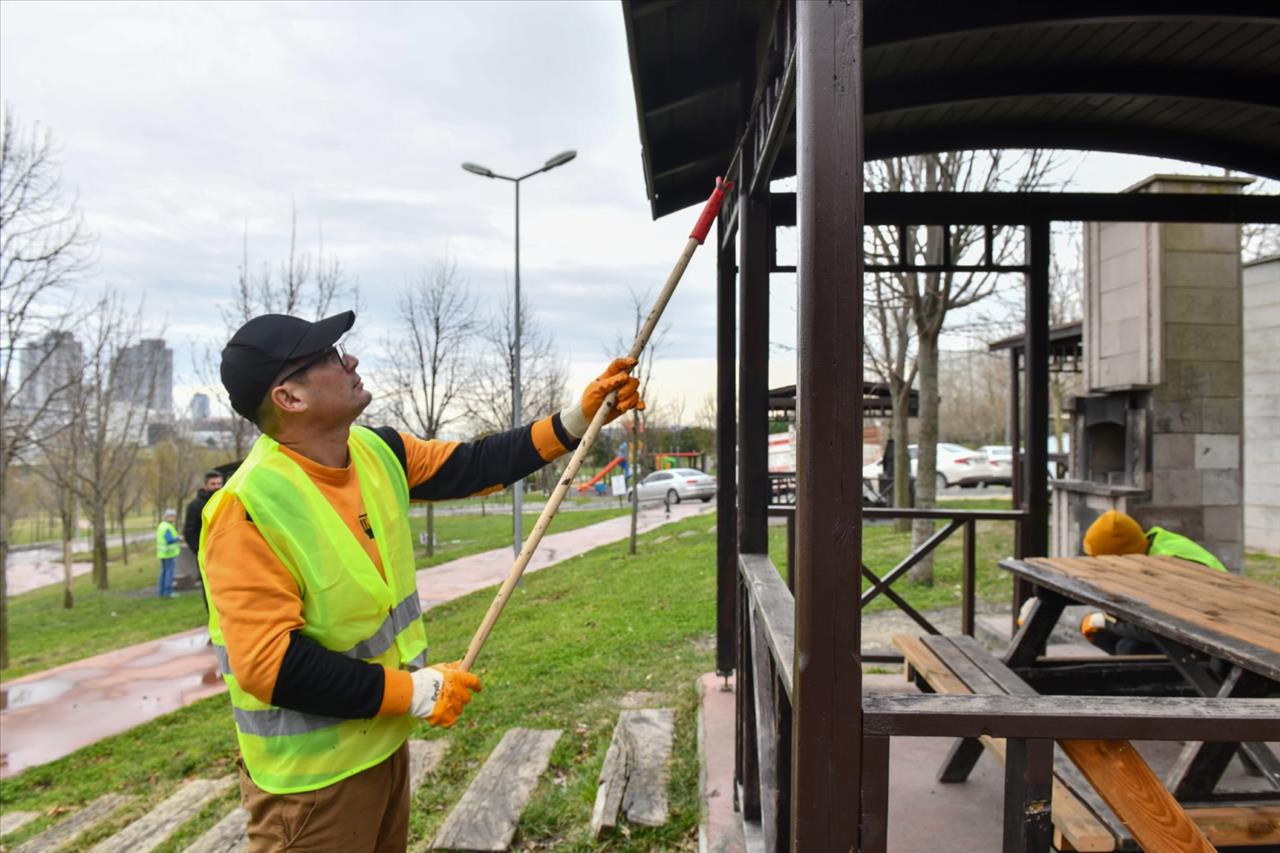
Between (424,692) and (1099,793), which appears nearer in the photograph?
(1099,793)

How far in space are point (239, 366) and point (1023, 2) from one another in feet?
9.78

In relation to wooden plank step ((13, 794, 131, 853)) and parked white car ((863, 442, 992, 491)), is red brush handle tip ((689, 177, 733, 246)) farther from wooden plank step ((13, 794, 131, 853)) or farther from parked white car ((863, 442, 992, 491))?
parked white car ((863, 442, 992, 491))

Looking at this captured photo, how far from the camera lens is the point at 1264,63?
336 centimetres

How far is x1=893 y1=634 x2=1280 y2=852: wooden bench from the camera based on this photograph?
1620mm

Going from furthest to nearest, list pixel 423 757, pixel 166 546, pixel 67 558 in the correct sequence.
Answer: pixel 166 546, pixel 67 558, pixel 423 757

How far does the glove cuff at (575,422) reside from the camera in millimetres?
2607

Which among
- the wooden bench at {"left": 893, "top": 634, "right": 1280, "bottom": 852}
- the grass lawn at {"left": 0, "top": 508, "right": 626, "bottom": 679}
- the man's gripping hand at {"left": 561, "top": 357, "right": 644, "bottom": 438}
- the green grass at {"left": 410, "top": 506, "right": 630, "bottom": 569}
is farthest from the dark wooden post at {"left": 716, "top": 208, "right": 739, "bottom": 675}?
the green grass at {"left": 410, "top": 506, "right": 630, "bottom": 569}

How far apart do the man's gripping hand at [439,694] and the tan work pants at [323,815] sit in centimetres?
20

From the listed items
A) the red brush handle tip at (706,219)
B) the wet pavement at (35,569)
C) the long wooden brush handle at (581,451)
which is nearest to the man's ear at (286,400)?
the long wooden brush handle at (581,451)

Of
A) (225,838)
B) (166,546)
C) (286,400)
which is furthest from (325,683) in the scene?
(166,546)

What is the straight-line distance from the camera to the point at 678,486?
28.8 meters

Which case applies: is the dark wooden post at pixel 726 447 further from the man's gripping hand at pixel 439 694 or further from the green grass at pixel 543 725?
the man's gripping hand at pixel 439 694

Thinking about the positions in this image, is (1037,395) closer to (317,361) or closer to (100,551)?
(317,361)

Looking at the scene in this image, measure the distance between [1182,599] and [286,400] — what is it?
10.7ft
